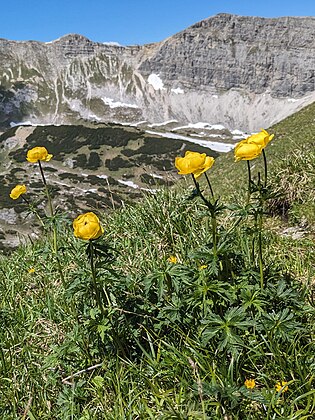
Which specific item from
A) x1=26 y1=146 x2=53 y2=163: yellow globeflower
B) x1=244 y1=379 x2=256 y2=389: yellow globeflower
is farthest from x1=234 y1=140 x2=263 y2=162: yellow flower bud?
x1=26 y1=146 x2=53 y2=163: yellow globeflower

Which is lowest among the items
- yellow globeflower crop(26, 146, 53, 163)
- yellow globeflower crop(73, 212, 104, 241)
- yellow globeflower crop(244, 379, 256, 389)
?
yellow globeflower crop(244, 379, 256, 389)

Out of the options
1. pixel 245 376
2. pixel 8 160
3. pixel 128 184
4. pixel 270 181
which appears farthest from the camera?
pixel 8 160

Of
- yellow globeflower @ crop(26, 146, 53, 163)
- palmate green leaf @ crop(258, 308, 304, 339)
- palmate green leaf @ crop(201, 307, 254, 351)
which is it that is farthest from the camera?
yellow globeflower @ crop(26, 146, 53, 163)

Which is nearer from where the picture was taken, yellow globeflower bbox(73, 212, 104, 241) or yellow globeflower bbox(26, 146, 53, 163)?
yellow globeflower bbox(73, 212, 104, 241)

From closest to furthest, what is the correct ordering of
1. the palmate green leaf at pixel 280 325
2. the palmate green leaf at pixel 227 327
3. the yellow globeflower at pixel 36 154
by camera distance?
the palmate green leaf at pixel 227 327 → the palmate green leaf at pixel 280 325 → the yellow globeflower at pixel 36 154

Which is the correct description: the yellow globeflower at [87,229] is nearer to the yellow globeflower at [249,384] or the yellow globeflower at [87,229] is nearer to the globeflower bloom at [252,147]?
the globeflower bloom at [252,147]

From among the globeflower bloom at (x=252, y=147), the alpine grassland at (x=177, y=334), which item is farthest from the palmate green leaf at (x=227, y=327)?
the globeflower bloom at (x=252, y=147)

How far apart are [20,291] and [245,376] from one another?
3106 millimetres

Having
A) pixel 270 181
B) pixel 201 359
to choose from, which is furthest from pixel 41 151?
pixel 270 181

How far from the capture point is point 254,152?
263 cm

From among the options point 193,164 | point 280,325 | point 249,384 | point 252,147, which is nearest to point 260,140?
point 252,147

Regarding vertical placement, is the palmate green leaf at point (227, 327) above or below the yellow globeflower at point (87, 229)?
below

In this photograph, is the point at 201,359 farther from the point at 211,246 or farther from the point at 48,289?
the point at 48,289

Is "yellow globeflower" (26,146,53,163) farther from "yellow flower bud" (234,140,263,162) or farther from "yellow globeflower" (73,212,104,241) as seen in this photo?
"yellow flower bud" (234,140,263,162)
